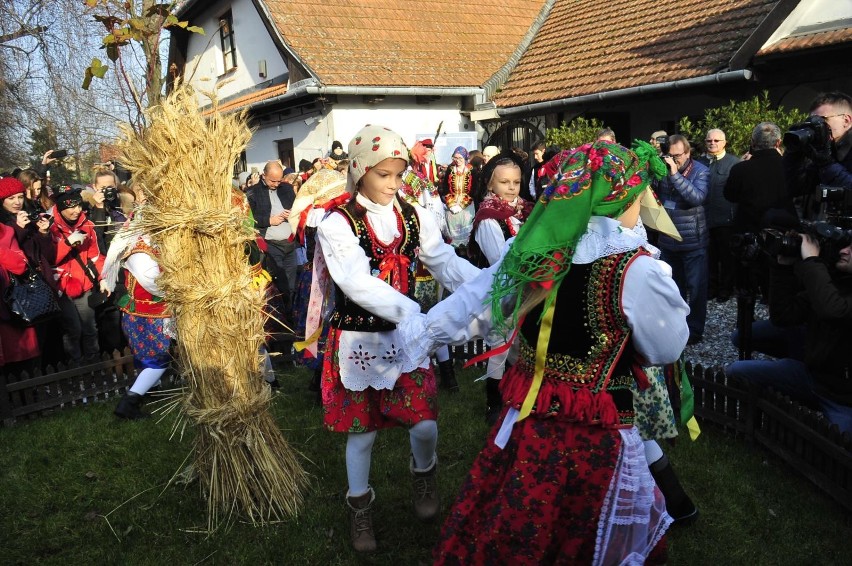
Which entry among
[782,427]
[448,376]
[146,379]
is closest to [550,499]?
[782,427]

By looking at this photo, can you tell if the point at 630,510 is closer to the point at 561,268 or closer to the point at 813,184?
the point at 561,268

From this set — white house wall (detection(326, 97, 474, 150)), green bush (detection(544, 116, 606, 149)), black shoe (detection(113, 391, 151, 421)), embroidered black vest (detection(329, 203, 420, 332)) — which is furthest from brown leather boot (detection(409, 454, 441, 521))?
white house wall (detection(326, 97, 474, 150))

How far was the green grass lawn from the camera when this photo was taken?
3.13 meters

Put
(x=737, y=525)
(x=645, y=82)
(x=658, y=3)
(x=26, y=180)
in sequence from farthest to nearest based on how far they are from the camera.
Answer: (x=658, y=3), (x=645, y=82), (x=26, y=180), (x=737, y=525)

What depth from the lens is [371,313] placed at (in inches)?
108

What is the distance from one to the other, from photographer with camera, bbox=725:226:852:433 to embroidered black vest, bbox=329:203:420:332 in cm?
184

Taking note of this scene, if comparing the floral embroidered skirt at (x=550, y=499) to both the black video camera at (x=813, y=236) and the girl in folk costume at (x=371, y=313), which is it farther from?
the black video camera at (x=813, y=236)

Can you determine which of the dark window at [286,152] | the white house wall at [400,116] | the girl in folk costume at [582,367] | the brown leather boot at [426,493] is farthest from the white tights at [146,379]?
the dark window at [286,152]

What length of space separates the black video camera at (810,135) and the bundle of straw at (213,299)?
2.91 m

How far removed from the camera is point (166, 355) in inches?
194

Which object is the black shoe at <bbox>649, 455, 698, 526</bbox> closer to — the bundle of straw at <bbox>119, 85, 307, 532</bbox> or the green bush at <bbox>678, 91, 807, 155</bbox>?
the bundle of straw at <bbox>119, 85, 307, 532</bbox>

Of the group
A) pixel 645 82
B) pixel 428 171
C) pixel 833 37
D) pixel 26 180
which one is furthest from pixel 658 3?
pixel 26 180

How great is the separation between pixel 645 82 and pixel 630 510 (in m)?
9.32

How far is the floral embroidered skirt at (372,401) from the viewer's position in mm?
2951
